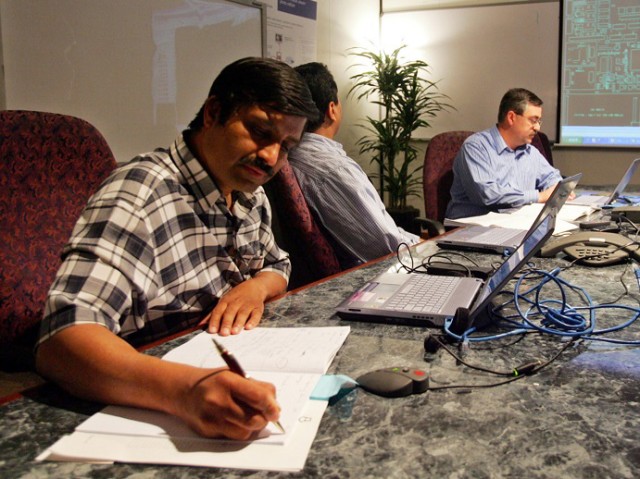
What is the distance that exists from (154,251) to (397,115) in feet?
12.0

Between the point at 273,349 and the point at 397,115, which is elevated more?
the point at 397,115

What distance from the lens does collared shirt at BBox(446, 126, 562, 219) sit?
3.03 meters

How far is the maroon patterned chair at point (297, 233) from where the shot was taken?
5.91 ft

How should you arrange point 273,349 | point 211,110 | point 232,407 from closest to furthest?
point 232,407, point 273,349, point 211,110

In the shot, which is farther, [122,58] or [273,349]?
[122,58]

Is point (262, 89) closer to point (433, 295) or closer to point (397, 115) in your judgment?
point (433, 295)

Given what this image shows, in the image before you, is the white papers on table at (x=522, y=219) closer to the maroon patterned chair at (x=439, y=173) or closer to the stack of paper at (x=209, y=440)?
the maroon patterned chair at (x=439, y=173)

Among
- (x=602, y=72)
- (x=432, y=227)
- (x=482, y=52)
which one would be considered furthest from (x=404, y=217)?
(x=432, y=227)

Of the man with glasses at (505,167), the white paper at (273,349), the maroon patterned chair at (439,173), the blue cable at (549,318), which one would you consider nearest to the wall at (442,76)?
the man with glasses at (505,167)

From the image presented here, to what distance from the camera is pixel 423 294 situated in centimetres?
122

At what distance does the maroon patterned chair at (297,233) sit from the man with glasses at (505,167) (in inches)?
54.6

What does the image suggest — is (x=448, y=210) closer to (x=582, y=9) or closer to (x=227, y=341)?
(x=582, y=9)

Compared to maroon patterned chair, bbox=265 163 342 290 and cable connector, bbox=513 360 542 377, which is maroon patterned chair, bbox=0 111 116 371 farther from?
cable connector, bbox=513 360 542 377

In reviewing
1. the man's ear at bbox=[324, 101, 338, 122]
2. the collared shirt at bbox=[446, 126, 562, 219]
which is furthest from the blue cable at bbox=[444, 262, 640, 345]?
the collared shirt at bbox=[446, 126, 562, 219]
